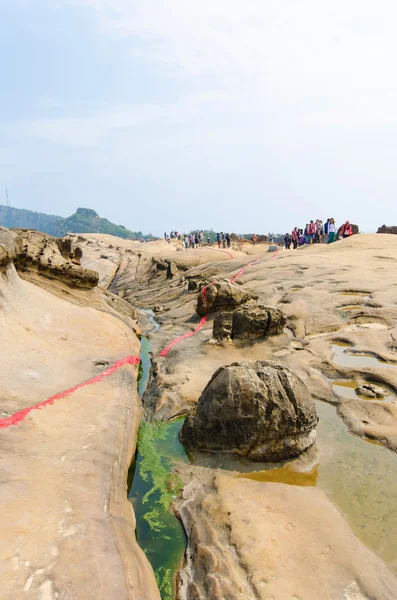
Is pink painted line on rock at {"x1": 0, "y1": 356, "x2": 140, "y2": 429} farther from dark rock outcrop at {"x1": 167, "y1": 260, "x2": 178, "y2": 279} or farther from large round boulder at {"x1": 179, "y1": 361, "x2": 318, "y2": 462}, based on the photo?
dark rock outcrop at {"x1": 167, "y1": 260, "x2": 178, "y2": 279}

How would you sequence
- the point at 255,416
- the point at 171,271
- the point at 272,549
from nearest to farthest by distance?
the point at 272,549 < the point at 255,416 < the point at 171,271

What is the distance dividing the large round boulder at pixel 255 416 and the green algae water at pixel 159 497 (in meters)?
0.42

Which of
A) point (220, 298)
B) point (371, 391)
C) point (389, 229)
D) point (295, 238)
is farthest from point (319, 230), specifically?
point (371, 391)

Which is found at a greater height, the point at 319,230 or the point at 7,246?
the point at 319,230

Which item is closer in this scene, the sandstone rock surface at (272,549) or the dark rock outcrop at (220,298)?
the sandstone rock surface at (272,549)

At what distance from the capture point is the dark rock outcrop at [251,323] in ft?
27.6

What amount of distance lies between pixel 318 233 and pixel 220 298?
44.0 feet

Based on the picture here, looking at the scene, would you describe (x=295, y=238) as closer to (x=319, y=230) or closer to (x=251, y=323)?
(x=319, y=230)

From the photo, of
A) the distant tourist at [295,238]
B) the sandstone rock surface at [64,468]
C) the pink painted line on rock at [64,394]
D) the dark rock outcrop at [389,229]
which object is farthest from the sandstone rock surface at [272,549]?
the dark rock outcrop at [389,229]

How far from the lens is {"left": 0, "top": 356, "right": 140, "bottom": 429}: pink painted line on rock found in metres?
4.25

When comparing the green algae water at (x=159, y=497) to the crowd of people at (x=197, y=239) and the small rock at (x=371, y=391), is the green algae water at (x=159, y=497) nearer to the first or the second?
the small rock at (x=371, y=391)

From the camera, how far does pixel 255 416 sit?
15.6ft

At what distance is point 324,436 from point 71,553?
3396 millimetres

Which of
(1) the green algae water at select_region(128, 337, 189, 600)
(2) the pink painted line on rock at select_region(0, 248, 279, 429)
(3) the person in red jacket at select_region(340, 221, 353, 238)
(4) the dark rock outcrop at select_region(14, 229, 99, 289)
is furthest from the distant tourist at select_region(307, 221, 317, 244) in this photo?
(1) the green algae water at select_region(128, 337, 189, 600)
